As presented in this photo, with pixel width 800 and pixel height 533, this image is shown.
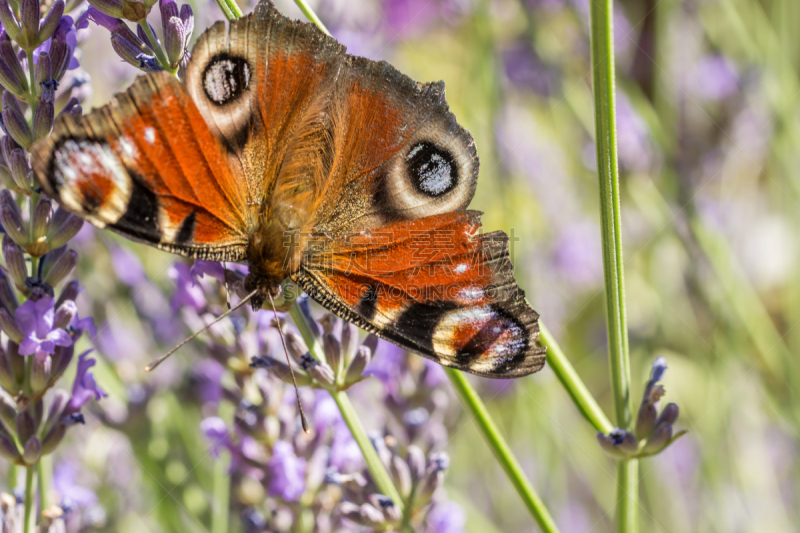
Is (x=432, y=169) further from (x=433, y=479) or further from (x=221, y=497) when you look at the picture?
(x=221, y=497)

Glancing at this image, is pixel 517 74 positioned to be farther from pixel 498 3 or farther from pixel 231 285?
pixel 231 285

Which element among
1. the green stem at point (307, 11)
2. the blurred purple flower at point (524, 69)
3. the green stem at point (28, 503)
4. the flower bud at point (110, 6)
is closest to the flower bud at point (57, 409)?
the green stem at point (28, 503)

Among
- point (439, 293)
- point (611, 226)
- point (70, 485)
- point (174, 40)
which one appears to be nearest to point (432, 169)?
point (439, 293)

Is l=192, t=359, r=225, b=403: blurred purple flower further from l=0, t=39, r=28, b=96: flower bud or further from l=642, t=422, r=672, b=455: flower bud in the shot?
l=642, t=422, r=672, b=455: flower bud

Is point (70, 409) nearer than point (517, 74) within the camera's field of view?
Yes

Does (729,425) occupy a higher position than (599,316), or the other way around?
(599,316)

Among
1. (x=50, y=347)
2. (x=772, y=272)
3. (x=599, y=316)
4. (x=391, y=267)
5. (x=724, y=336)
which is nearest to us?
(x=50, y=347)

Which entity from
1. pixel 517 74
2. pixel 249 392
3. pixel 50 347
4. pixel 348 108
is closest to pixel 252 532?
pixel 249 392
